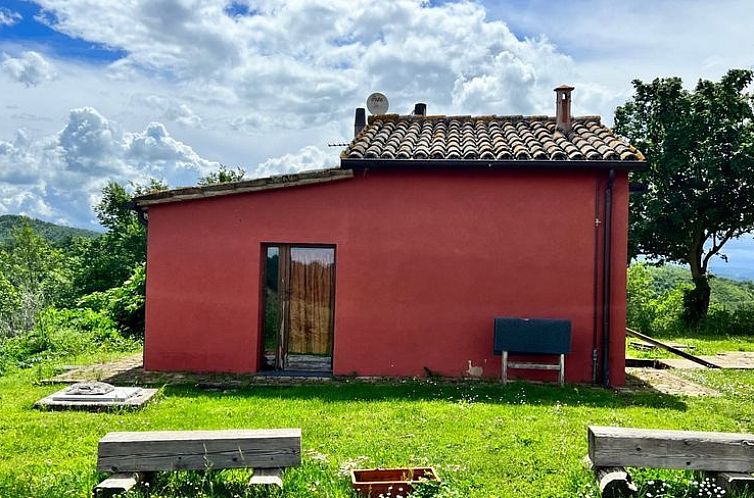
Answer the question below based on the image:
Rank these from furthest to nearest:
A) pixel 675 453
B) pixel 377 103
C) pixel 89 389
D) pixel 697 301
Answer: pixel 697 301 < pixel 377 103 < pixel 89 389 < pixel 675 453

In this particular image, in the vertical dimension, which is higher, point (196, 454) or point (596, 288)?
point (596, 288)

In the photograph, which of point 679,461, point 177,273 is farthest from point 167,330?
point 679,461

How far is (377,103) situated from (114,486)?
30.7ft

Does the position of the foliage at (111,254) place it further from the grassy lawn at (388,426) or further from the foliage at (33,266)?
the grassy lawn at (388,426)

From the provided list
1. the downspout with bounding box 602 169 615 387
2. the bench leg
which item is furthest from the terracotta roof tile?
the bench leg

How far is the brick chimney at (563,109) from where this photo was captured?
36.4ft

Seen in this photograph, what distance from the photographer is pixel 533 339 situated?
29.8ft

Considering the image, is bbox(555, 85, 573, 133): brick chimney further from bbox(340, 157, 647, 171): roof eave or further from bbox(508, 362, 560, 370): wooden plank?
bbox(508, 362, 560, 370): wooden plank

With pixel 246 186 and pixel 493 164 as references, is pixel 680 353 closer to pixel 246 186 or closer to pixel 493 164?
pixel 493 164

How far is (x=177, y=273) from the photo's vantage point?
9898 mm

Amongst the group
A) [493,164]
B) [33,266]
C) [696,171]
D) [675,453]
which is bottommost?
[33,266]

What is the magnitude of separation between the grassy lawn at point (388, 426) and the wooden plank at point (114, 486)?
227 mm

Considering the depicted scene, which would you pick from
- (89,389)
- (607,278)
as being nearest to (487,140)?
(607,278)

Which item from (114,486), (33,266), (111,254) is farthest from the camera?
(33,266)
